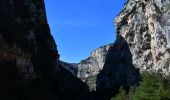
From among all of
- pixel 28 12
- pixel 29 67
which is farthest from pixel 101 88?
pixel 29 67

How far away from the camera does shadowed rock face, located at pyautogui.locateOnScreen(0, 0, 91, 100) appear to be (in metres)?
85.9

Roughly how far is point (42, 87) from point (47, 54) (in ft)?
71.9

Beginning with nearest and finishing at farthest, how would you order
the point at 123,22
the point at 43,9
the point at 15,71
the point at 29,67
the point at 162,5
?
the point at 15,71
the point at 29,67
the point at 162,5
the point at 43,9
the point at 123,22

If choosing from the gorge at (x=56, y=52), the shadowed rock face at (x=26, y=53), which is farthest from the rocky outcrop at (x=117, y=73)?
the shadowed rock face at (x=26, y=53)

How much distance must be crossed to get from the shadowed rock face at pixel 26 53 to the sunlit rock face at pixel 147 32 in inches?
1021

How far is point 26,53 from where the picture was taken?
317 ft

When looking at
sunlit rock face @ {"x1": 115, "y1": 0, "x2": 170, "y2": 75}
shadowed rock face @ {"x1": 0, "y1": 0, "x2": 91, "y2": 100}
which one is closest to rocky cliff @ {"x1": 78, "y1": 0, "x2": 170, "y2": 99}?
sunlit rock face @ {"x1": 115, "y1": 0, "x2": 170, "y2": 75}

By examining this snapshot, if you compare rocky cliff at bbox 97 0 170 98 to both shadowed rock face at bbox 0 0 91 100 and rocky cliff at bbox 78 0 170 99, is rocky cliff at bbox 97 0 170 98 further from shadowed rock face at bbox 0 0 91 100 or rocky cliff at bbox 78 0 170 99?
shadowed rock face at bbox 0 0 91 100

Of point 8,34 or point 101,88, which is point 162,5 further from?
point 101,88

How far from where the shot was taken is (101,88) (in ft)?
582

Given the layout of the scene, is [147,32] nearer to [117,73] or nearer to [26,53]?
[117,73]

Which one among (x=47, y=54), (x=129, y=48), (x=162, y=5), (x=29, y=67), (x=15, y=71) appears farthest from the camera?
(x=129, y=48)

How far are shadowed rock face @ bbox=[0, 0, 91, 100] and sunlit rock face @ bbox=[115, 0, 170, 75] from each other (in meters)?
25.9

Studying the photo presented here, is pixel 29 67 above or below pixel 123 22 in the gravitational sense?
below
